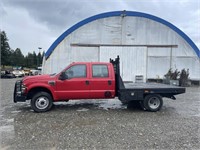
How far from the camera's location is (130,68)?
1755 centimetres

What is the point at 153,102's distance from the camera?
280 inches

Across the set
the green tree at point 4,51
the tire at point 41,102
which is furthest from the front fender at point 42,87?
the green tree at point 4,51

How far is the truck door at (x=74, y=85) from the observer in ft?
22.0

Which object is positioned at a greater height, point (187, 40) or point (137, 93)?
point (187, 40)

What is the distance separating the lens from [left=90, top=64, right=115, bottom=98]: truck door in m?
6.87

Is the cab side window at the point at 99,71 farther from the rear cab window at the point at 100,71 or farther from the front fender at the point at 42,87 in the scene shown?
the front fender at the point at 42,87

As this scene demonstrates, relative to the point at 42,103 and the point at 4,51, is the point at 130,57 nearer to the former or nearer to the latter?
the point at 42,103

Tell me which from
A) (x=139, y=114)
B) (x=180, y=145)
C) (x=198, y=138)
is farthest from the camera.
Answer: (x=139, y=114)

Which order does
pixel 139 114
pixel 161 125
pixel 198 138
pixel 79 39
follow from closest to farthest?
pixel 198 138 → pixel 161 125 → pixel 139 114 → pixel 79 39

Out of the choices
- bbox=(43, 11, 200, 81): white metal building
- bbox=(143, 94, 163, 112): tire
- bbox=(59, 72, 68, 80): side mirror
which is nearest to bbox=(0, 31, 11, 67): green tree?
bbox=(43, 11, 200, 81): white metal building

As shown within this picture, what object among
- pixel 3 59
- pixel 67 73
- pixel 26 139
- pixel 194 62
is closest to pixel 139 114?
pixel 67 73

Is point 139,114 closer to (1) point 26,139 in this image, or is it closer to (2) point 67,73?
(2) point 67,73

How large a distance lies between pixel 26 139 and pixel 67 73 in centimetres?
312

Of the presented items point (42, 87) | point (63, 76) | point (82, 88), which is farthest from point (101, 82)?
point (42, 87)
